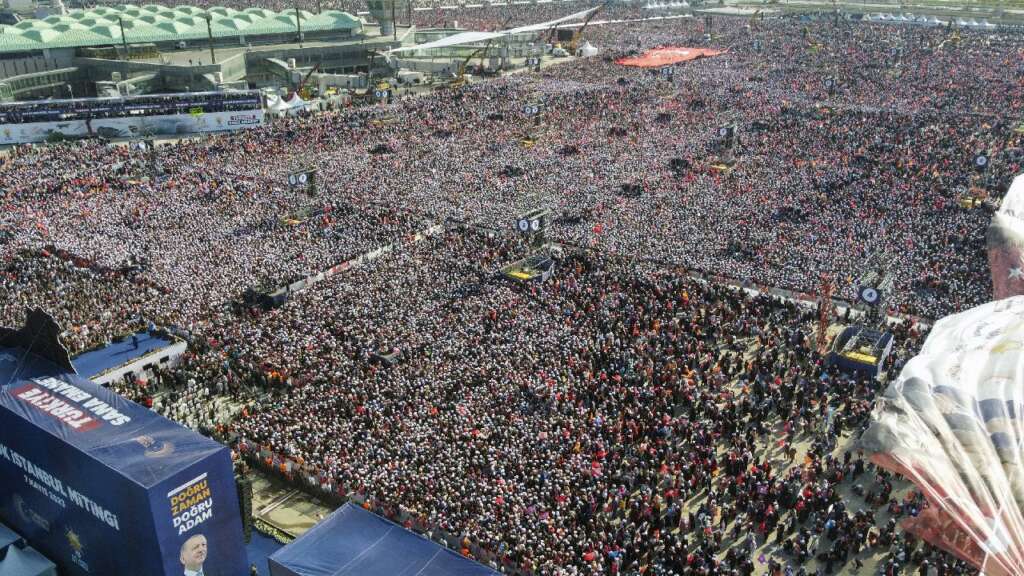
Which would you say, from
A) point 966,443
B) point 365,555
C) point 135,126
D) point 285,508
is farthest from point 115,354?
point 135,126

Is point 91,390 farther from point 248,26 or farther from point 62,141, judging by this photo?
point 248,26

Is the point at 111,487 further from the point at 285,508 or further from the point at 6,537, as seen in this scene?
the point at 285,508

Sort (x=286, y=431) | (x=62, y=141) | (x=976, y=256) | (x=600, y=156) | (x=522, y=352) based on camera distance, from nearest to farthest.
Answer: (x=286, y=431), (x=522, y=352), (x=976, y=256), (x=600, y=156), (x=62, y=141)

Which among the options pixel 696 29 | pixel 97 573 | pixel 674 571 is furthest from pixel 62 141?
pixel 696 29

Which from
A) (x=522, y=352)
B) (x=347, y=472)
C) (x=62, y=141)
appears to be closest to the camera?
(x=347, y=472)

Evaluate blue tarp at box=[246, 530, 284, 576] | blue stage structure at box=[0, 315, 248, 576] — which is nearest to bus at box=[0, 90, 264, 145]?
blue stage structure at box=[0, 315, 248, 576]
